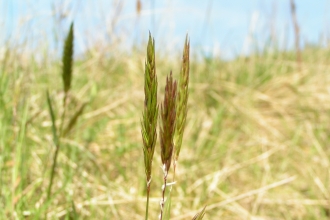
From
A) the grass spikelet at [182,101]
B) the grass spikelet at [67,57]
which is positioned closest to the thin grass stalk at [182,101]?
the grass spikelet at [182,101]

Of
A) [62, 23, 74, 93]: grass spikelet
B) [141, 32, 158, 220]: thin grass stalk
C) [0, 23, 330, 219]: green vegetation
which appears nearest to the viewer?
[141, 32, 158, 220]: thin grass stalk

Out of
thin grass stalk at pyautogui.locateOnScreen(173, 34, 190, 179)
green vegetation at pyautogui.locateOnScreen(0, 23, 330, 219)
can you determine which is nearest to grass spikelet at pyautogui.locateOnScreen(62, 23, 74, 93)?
green vegetation at pyautogui.locateOnScreen(0, 23, 330, 219)

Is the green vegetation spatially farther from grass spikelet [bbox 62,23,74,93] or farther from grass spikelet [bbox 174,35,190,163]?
grass spikelet [bbox 174,35,190,163]

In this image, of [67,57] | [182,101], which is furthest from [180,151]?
[182,101]

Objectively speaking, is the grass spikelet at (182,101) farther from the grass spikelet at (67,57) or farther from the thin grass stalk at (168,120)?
the grass spikelet at (67,57)

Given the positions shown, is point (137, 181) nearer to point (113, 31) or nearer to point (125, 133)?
point (125, 133)

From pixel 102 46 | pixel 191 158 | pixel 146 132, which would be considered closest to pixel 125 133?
pixel 191 158

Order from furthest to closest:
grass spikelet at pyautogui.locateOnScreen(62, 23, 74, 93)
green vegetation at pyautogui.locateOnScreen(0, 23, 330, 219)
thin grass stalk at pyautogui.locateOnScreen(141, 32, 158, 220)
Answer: green vegetation at pyautogui.locateOnScreen(0, 23, 330, 219)
grass spikelet at pyautogui.locateOnScreen(62, 23, 74, 93)
thin grass stalk at pyautogui.locateOnScreen(141, 32, 158, 220)

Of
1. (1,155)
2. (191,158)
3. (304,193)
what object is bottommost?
(304,193)
